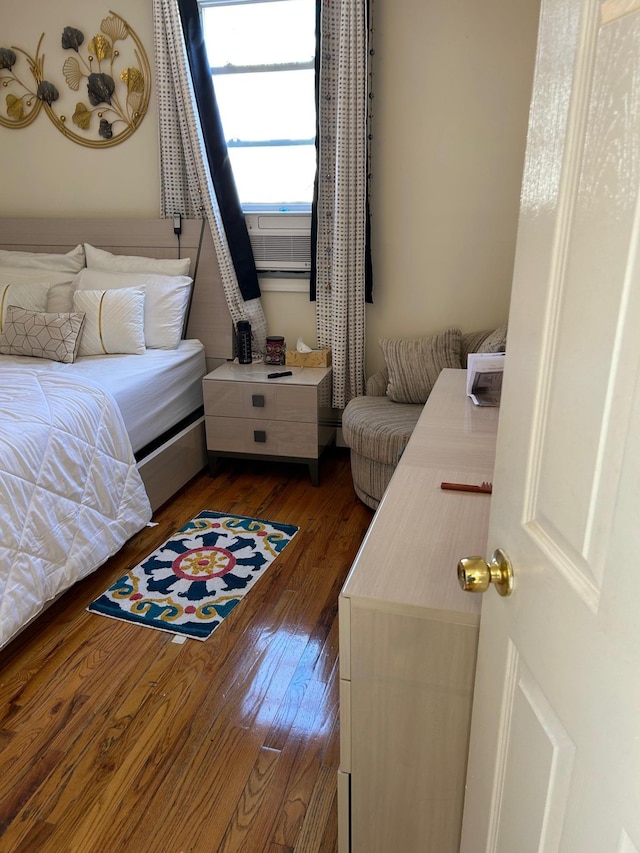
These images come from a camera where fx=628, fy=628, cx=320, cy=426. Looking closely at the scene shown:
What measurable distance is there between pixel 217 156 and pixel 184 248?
19.7 inches

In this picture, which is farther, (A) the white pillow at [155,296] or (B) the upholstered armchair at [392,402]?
(A) the white pillow at [155,296]

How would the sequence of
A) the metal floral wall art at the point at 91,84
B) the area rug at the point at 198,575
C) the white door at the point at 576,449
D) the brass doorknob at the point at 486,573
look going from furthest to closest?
the metal floral wall art at the point at 91,84 < the area rug at the point at 198,575 < the brass doorknob at the point at 486,573 < the white door at the point at 576,449

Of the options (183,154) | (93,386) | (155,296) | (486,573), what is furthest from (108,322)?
(486,573)

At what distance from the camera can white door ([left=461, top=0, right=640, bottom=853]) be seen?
0.53 meters

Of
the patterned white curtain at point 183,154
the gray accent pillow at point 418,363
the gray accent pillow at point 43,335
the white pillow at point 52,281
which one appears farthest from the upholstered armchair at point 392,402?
the white pillow at point 52,281

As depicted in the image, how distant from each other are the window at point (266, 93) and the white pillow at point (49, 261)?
96cm

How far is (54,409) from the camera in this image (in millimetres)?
2256

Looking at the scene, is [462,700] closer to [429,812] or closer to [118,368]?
[429,812]

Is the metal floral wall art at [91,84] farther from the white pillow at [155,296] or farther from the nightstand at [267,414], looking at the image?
the nightstand at [267,414]

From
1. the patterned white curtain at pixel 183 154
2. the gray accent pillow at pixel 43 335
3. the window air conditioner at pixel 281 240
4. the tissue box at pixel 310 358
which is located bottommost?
the tissue box at pixel 310 358

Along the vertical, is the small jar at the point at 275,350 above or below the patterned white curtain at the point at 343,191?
below

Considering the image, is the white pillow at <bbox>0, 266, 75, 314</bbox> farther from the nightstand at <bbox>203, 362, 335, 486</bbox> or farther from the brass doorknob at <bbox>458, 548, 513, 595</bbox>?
the brass doorknob at <bbox>458, 548, 513, 595</bbox>

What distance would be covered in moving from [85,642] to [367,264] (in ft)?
7.08

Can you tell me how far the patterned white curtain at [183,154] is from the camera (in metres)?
3.08
